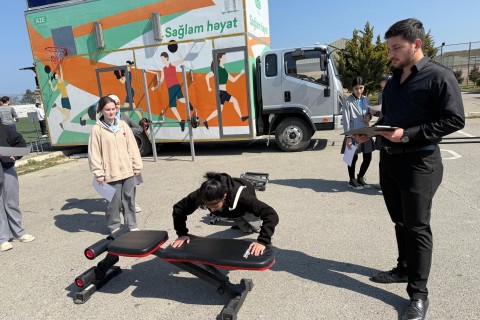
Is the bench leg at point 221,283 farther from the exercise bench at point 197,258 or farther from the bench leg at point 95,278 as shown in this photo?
the bench leg at point 95,278

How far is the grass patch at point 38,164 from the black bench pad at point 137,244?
6.88m

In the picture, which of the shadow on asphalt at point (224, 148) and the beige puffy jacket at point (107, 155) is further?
the shadow on asphalt at point (224, 148)

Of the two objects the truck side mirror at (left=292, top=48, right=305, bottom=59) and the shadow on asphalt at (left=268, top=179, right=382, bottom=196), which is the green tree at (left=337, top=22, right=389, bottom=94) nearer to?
the truck side mirror at (left=292, top=48, right=305, bottom=59)

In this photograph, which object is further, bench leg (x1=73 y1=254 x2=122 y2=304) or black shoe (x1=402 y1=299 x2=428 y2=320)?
bench leg (x1=73 y1=254 x2=122 y2=304)

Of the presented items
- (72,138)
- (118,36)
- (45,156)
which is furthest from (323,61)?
(45,156)

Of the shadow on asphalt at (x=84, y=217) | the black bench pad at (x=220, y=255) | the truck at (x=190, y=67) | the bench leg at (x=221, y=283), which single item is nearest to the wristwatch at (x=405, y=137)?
the black bench pad at (x=220, y=255)

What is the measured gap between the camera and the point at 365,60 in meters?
17.6

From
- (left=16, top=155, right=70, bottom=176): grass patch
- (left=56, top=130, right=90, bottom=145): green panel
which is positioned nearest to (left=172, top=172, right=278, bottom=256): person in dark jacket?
(left=16, top=155, right=70, bottom=176): grass patch

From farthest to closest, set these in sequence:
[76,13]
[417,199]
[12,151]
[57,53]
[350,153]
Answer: [57,53], [76,13], [350,153], [12,151], [417,199]

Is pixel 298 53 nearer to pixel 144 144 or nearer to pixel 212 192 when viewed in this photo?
pixel 144 144

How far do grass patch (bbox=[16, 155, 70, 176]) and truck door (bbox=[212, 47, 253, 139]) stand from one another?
15.1 ft

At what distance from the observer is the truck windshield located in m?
7.54

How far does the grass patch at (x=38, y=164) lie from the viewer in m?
8.48

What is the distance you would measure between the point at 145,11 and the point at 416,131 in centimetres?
732
